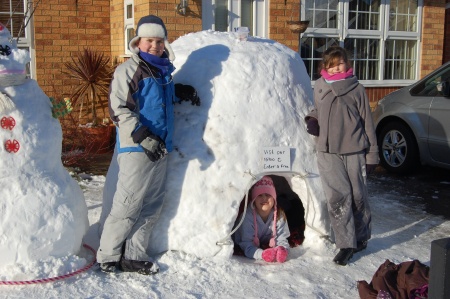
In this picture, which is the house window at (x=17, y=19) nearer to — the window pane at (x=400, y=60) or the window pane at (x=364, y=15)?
the window pane at (x=364, y=15)

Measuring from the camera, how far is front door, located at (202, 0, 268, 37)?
30.6ft

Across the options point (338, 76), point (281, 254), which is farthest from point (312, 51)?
point (281, 254)

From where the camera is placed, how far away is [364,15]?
11289 mm

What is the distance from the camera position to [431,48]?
12055mm

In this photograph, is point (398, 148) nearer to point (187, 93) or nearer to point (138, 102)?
point (187, 93)

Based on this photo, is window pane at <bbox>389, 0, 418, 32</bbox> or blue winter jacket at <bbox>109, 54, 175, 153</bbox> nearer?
blue winter jacket at <bbox>109, 54, 175, 153</bbox>

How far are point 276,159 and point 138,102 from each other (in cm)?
108

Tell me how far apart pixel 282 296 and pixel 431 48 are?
31.7 feet

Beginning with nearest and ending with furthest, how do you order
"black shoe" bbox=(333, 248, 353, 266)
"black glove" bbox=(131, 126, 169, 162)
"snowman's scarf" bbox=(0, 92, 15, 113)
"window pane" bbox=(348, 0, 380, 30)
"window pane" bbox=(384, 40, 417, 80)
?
"snowman's scarf" bbox=(0, 92, 15, 113), "black glove" bbox=(131, 126, 169, 162), "black shoe" bbox=(333, 248, 353, 266), "window pane" bbox=(348, 0, 380, 30), "window pane" bbox=(384, 40, 417, 80)

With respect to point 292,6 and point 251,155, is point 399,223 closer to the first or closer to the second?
point 251,155

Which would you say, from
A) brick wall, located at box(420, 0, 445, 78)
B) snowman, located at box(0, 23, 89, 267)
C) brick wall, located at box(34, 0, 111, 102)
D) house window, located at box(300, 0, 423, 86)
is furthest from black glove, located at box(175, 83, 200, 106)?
brick wall, located at box(420, 0, 445, 78)

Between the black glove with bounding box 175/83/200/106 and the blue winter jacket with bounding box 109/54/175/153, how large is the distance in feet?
0.85

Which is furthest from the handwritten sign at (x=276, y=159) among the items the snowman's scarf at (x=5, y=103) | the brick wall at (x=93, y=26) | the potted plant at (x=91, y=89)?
the brick wall at (x=93, y=26)

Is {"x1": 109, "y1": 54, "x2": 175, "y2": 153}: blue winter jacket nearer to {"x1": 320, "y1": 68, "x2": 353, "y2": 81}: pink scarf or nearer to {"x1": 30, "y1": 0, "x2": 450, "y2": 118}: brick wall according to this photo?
{"x1": 320, "y1": 68, "x2": 353, "y2": 81}: pink scarf
